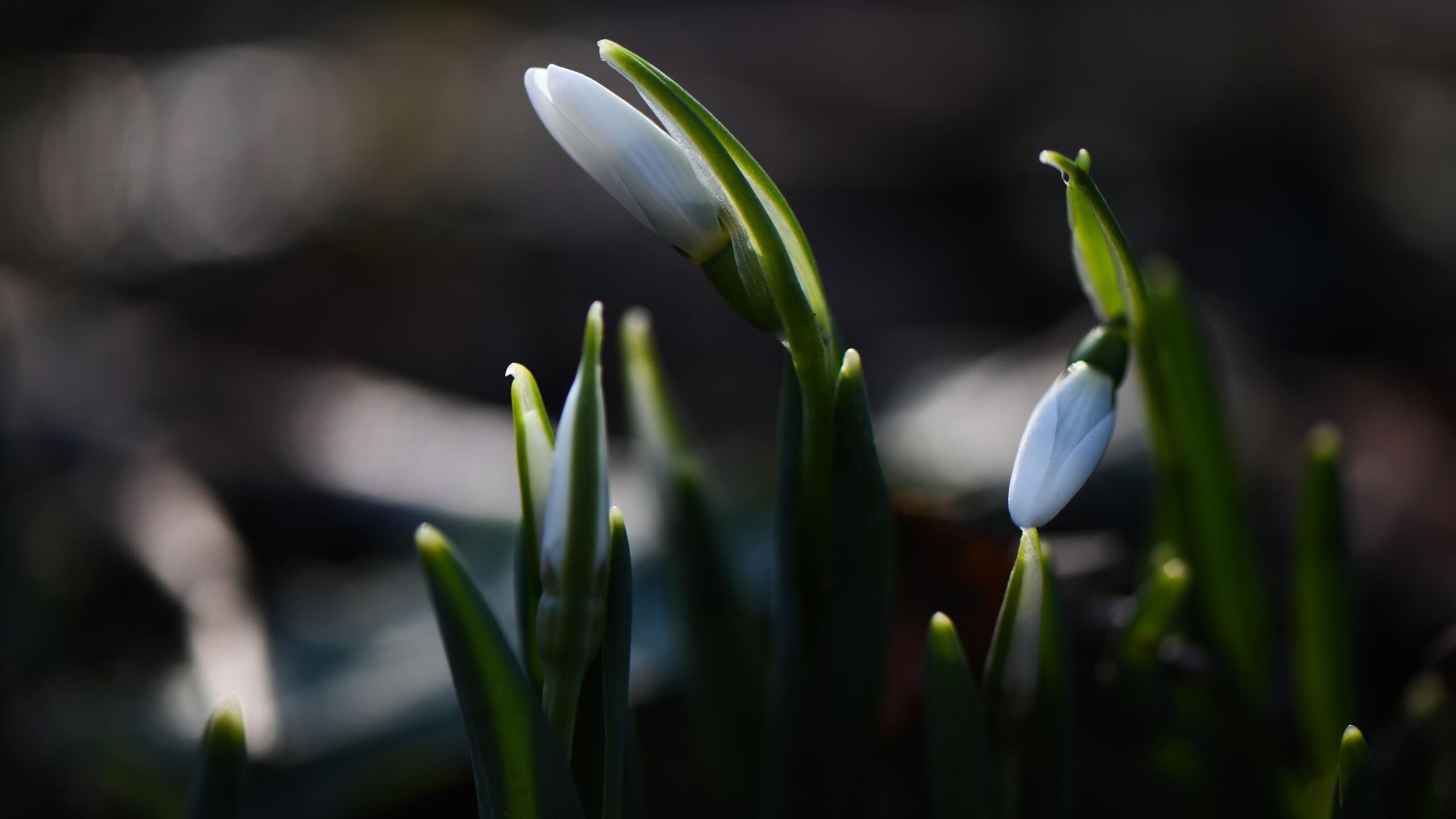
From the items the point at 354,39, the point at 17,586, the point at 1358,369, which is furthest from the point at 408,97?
the point at 1358,369

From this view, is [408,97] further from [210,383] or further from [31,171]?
[210,383]

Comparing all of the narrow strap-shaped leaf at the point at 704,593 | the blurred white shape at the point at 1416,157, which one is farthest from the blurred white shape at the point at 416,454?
the blurred white shape at the point at 1416,157

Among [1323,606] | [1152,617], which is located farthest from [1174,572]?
[1323,606]

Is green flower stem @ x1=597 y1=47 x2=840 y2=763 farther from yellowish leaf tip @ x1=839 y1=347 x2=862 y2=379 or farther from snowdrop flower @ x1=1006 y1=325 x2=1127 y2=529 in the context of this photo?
snowdrop flower @ x1=1006 y1=325 x2=1127 y2=529

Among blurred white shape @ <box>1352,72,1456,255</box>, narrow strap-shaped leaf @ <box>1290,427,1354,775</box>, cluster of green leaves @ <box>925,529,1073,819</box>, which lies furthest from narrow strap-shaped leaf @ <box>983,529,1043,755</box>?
blurred white shape @ <box>1352,72,1456,255</box>

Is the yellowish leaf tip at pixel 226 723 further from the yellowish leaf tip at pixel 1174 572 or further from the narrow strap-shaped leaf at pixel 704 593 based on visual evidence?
the yellowish leaf tip at pixel 1174 572

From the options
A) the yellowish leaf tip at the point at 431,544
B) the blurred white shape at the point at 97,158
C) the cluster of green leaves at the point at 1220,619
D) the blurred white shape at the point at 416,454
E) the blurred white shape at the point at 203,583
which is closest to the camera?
the yellowish leaf tip at the point at 431,544

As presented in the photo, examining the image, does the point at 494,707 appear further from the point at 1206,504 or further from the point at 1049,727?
the point at 1206,504
